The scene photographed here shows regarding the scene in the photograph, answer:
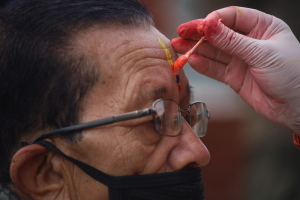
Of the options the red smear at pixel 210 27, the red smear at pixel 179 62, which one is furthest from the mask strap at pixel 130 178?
the red smear at pixel 210 27

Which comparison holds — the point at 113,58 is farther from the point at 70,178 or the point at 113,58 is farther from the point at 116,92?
the point at 70,178

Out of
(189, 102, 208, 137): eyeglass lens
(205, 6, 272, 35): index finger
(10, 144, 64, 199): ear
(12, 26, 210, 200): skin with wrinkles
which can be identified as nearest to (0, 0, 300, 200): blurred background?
(189, 102, 208, 137): eyeglass lens

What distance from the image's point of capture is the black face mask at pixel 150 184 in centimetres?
177

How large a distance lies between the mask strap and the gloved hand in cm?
87

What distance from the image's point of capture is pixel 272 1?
5.07 meters

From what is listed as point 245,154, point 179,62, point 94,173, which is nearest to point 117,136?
point 94,173

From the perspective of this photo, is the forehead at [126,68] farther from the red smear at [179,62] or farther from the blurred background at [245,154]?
the blurred background at [245,154]

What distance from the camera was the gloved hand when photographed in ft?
7.25

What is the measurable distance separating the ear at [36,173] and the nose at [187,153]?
659 mm

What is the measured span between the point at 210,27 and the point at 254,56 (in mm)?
367

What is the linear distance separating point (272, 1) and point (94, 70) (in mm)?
4180

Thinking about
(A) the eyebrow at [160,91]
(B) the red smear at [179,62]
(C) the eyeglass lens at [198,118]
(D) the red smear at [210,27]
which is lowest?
(C) the eyeglass lens at [198,118]

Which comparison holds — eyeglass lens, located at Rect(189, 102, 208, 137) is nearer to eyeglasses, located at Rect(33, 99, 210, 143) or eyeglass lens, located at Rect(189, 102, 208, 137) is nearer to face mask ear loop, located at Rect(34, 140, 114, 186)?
eyeglasses, located at Rect(33, 99, 210, 143)

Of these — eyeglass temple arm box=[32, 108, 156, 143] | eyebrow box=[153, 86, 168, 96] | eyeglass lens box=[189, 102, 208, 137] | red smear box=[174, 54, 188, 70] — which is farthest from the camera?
eyeglass lens box=[189, 102, 208, 137]
